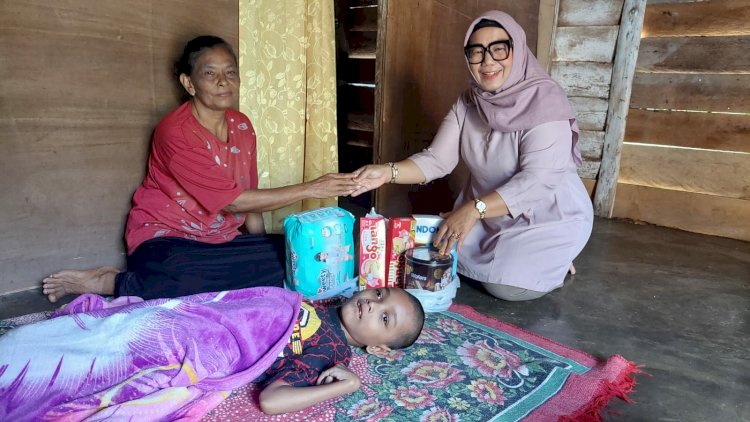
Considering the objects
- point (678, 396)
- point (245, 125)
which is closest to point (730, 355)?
point (678, 396)

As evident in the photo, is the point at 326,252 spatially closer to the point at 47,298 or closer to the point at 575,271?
the point at 47,298

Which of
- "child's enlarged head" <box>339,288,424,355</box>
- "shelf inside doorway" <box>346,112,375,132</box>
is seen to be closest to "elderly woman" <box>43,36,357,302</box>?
"child's enlarged head" <box>339,288,424,355</box>

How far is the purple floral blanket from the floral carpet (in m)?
0.14

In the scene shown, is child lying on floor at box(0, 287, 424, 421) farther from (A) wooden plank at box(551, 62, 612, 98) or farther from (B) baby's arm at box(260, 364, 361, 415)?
(A) wooden plank at box(551, 62, 612, 98)

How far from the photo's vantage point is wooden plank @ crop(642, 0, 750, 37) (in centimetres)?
361

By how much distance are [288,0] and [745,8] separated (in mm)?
3183

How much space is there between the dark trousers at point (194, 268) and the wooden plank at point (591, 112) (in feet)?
10.3

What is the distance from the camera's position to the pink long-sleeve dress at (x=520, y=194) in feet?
7.64

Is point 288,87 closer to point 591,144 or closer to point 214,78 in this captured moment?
point 214,78

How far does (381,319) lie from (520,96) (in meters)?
1.25

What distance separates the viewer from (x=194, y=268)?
2.16 m

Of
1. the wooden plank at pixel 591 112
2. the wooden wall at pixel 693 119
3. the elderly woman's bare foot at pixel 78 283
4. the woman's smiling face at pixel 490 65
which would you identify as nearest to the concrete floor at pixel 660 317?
the elderly woman's bare foot at pixel 78 283

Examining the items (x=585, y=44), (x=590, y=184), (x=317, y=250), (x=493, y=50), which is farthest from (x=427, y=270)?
(x=585, y=44)

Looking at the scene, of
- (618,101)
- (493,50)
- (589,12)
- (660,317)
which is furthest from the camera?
(589,12)
